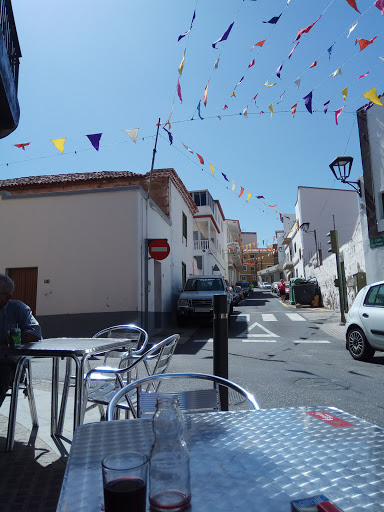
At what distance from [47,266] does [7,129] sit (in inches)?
283

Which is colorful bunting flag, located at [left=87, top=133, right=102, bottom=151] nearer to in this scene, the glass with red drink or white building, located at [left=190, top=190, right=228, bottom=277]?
the glass with red drink

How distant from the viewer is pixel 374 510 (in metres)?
0.90

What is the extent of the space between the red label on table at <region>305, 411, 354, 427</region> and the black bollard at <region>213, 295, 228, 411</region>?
1.69 metres

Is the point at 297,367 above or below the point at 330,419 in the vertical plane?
below

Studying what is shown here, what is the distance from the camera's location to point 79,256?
1189 cm

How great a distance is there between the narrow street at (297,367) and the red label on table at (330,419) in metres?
2.68

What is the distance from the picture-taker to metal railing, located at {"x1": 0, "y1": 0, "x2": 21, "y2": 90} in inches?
191

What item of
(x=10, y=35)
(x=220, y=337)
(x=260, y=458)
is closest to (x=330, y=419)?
(x=260, y=458)

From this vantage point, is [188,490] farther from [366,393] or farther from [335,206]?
[335,206]

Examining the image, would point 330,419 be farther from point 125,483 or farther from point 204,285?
point 204,285

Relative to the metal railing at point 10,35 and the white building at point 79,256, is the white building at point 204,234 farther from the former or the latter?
the metal railing at point 10,35

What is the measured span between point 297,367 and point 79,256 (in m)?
7.70

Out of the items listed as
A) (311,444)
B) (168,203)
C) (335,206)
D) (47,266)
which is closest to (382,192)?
(168,203)

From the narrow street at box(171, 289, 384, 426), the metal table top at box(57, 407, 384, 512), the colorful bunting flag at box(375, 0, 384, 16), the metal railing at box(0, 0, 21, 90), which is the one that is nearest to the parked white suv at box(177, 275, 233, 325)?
the narrow street at box(171, 289, 384, 426)
